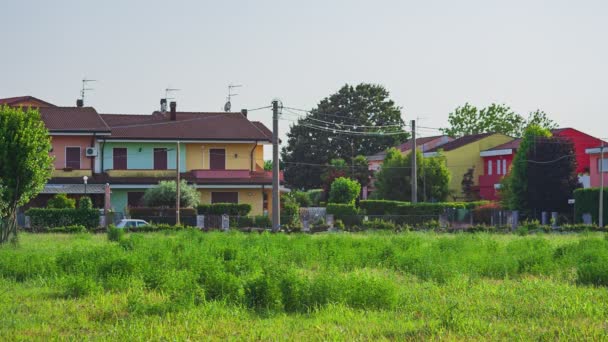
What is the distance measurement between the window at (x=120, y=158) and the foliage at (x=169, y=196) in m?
5.85

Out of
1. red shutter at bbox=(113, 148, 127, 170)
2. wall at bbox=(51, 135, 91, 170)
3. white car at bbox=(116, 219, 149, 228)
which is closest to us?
white car at bbox=(116, 219, 149, 228)

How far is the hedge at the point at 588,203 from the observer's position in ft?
181

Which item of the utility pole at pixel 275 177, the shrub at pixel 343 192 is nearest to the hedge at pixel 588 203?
the shrub at pixel 343 192

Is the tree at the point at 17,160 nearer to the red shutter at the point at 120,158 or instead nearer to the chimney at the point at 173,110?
the red shutter at the point at 120,158

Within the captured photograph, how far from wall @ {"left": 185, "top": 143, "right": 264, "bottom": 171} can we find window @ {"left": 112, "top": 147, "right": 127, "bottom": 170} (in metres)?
4.03

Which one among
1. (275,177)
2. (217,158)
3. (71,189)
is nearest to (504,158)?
(217,158)

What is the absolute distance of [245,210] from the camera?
5600 cm

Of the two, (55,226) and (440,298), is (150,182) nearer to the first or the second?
(55,226)

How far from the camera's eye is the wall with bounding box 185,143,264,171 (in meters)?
62.8

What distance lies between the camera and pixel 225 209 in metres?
55.8

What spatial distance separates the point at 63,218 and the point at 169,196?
776cm

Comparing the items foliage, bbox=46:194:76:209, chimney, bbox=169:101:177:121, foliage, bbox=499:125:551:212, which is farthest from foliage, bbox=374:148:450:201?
foliage, bbox=46:194:76:209

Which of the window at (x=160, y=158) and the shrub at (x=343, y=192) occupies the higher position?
the window at (x=160, y=158)

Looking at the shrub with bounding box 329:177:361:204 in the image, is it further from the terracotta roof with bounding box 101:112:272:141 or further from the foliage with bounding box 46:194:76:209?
the foliage with bounding box 46:194:76:209
